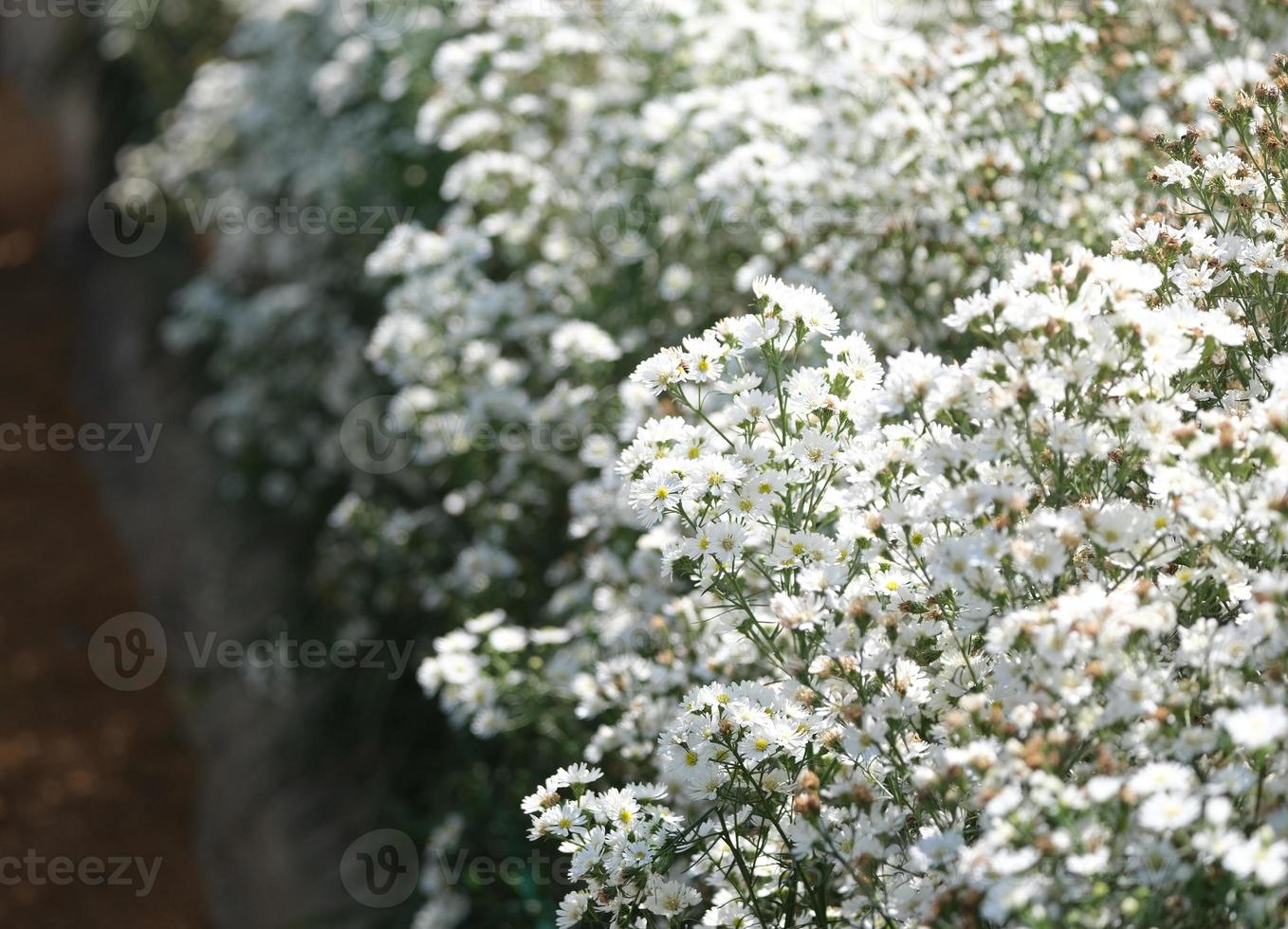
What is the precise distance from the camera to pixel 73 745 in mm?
5141

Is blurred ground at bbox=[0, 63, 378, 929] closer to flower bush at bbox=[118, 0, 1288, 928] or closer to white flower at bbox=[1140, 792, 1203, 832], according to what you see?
flower bush at bbox=[118, 0, 1288, 928]

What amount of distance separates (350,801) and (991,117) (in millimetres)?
3048

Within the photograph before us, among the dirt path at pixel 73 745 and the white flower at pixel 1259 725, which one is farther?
the dirt path at pixel 73 745

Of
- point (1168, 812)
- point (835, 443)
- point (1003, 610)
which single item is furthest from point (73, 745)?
point (1168, 812)

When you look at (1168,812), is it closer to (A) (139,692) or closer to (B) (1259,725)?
(B) (1259,725)

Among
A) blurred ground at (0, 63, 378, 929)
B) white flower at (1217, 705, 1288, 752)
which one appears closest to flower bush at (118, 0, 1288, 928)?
white flower at (1217, 705, 1288, 752)

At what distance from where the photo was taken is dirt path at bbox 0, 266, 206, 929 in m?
4.51

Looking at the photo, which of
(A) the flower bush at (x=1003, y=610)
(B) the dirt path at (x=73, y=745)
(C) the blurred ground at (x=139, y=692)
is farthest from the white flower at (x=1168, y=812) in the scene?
(B) the dirt path at (x=73, y=745)

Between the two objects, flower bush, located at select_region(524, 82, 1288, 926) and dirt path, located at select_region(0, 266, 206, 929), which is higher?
flower bush, located at select_region(524, 82, 1288, 926)

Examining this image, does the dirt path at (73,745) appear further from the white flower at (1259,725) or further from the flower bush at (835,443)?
the white flower at (1259,725)

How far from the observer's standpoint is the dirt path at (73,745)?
14.8 ft

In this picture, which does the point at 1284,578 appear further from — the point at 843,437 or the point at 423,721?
the point at 423,721

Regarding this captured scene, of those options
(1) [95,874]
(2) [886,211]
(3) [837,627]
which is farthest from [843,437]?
(1) [95,874]

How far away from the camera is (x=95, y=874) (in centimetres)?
455
